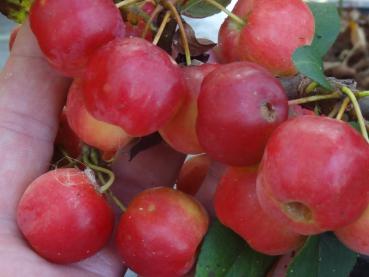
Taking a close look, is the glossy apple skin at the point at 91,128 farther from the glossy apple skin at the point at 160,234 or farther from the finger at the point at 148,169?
the finger at the point at 148,169

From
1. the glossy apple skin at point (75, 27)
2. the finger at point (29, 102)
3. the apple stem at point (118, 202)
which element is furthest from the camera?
the finger at point (29, 102)

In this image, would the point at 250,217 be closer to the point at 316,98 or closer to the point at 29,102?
the point at 316,98

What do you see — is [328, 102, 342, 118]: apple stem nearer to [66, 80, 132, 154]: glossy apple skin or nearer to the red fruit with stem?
the red fruit with stem

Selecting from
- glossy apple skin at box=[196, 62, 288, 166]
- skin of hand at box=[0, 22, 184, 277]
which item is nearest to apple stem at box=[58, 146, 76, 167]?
skin of hand at box=[0, 22, 184, 277]

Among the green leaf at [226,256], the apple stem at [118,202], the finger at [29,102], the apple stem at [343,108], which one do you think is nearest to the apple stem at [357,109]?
the apple stem at [343,108]

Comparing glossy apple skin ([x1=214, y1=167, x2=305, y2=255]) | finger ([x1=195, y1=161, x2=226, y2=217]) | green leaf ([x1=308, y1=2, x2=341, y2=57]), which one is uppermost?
green leaf ([x1=308, y1=2, x2=341, y2=57])
